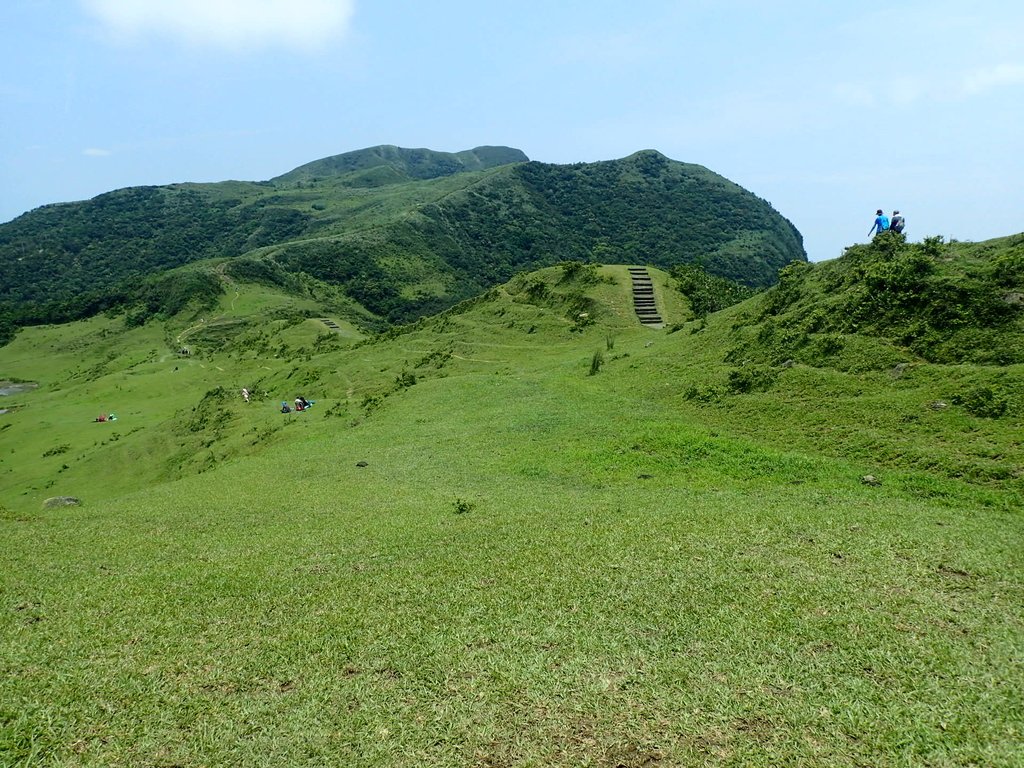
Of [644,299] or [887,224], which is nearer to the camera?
[887,224]

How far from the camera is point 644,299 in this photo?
44219 millimetres

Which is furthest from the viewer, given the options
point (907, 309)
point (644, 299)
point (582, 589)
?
point (644, 299)

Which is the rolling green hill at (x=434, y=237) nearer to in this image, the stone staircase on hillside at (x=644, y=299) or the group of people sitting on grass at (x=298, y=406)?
the stone staircase on hillside at (x=644, y=299)

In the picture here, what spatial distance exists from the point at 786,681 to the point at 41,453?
47.3m

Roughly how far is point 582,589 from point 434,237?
5692 inches

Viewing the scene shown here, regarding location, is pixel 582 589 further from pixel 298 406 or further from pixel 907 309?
pixel 298 406

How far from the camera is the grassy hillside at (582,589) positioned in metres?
6.34

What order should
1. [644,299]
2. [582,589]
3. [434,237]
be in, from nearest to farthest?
[582,589] → [644,299] → [434,237]

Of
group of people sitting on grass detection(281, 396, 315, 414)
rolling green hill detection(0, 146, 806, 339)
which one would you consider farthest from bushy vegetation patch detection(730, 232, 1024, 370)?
rolling green hill detection(0, 146, 806, 339)

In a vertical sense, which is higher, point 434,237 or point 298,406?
point 434,237

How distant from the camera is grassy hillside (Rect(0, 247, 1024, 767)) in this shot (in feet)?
20.8

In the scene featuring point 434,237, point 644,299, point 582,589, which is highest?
point 434,237

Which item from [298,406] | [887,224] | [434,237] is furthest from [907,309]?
[434,237]

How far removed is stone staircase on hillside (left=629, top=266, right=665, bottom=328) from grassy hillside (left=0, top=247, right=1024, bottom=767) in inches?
635
